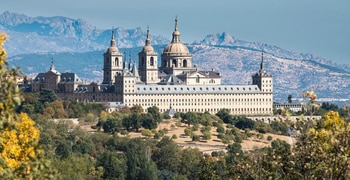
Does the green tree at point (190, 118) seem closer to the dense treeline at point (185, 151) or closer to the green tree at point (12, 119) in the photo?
the dense treeline at point (185, 151)

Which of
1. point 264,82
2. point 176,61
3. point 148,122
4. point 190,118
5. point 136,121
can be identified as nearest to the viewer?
point 136,121

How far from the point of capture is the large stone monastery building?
147m

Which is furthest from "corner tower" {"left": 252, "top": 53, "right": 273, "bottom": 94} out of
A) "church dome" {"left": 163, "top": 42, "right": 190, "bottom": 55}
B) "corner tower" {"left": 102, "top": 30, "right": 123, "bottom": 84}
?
"corner tower" {"left": 102, "top": 30, "right": 123, "bottom": 84}

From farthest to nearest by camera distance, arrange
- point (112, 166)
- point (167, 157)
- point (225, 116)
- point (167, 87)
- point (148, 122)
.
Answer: point (167, 87) → point (225, 116) → point (148, 122) → point (167, 157) → point (112, 166)

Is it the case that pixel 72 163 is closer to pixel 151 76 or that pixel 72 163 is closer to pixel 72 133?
pixel 72 133

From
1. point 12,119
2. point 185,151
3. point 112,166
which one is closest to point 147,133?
point 185,151

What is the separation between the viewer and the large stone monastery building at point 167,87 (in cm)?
14675

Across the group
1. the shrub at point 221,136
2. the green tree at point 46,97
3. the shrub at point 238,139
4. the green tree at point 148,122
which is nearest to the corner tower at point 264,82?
the green tree at point 46,97

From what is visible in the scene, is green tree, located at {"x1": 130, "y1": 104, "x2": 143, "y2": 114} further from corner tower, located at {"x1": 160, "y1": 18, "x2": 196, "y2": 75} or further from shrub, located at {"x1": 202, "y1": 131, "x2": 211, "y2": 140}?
corner tower, located at {"x1": 160, "y1": 18, "x2": 196, "y2": 75}

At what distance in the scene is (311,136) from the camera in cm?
2395

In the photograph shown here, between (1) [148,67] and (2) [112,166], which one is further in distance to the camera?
(1) [148,67]

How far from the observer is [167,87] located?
148 meters

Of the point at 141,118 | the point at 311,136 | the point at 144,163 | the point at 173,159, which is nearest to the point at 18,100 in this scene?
the point at 311,136

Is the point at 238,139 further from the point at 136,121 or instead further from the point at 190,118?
the point at 190,118
